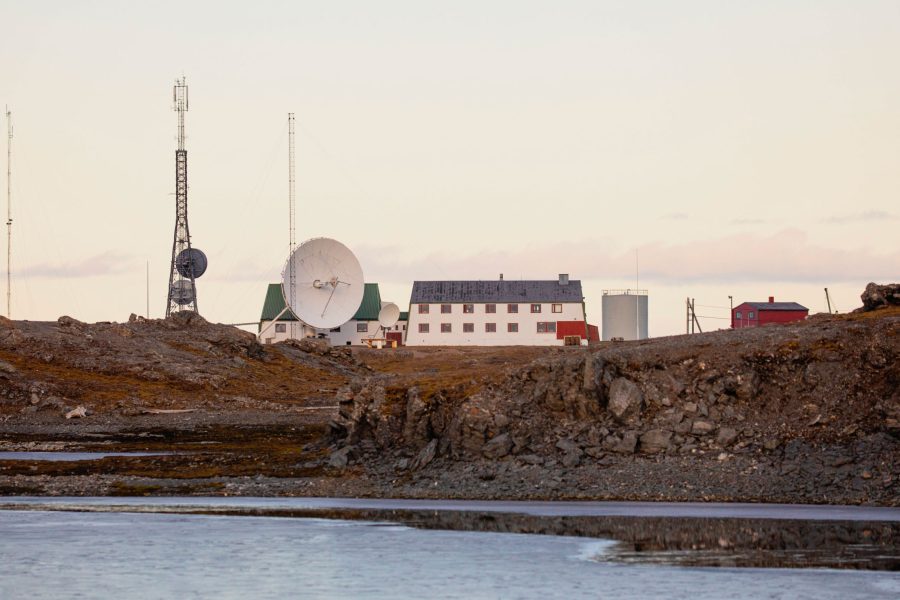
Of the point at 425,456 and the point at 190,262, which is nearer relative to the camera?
the point at 425,456

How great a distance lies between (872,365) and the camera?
51.9 metres

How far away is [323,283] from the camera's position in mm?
144625

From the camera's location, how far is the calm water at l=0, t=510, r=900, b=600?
99.9 feet

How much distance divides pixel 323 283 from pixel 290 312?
1546 cm

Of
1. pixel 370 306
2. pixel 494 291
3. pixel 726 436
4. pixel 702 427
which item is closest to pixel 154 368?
pixel 494 291

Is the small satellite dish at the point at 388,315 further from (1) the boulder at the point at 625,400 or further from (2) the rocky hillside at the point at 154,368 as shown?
(1) the boulder at the point at 625,400

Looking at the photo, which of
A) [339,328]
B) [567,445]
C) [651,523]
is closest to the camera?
[651,523]

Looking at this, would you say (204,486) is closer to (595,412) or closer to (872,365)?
(595,412)

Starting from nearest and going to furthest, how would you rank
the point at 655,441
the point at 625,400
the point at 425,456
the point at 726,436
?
the point at 726,436
the point at 655,441
the point at 625,400
the point at 425,456

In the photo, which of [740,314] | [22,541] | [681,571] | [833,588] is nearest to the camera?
[833,588]

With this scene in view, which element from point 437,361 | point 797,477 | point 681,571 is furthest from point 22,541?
point 437,361

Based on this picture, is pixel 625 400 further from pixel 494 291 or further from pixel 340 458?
pixel 494 291

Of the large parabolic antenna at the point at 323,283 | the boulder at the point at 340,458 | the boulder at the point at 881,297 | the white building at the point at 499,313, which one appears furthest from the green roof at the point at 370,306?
the boulder at the point at 340,458

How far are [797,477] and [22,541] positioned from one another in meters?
25.2
